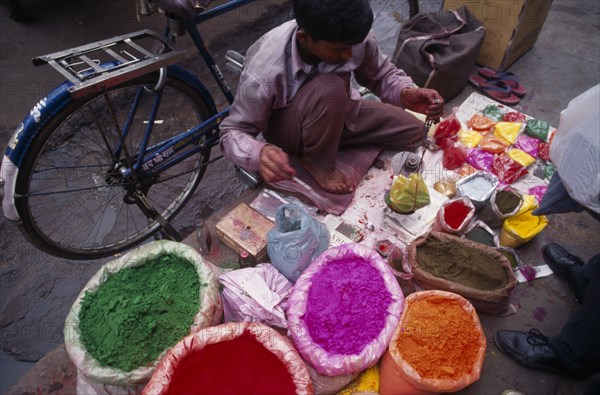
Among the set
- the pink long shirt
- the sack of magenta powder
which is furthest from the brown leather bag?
the sack of magenta powder

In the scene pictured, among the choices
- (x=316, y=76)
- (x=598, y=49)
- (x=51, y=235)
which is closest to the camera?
(x=316, y=76)

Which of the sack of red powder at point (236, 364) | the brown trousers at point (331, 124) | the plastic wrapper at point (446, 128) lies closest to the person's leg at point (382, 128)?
the brown trousers at point (331, 124)

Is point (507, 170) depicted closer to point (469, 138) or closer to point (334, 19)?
point (469, 138)

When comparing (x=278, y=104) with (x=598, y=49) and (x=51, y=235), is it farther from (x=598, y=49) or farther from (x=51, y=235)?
(x=598, y=49)

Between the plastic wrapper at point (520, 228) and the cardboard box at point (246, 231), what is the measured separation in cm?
127

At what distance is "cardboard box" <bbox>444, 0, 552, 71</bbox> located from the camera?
321cm

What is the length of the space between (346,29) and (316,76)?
34 centimetres

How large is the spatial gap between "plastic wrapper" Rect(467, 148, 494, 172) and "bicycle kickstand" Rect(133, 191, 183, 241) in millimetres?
1886

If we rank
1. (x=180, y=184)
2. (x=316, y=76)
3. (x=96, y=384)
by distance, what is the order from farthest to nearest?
(x=180, y=184) → (x=316, y=76) → (x=96, y=384)

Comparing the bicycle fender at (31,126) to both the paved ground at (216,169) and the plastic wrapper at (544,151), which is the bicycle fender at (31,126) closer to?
the paved ground at (216,169)

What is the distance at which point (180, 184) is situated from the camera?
9.70ft

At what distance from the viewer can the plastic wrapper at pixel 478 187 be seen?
243 cm

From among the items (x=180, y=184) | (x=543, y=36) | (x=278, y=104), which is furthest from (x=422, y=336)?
(x=543, y=36)

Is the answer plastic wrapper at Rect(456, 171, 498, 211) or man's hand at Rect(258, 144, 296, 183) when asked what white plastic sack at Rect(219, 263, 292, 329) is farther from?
plastic wrapper at Rect(456, 171, 498, 211)
